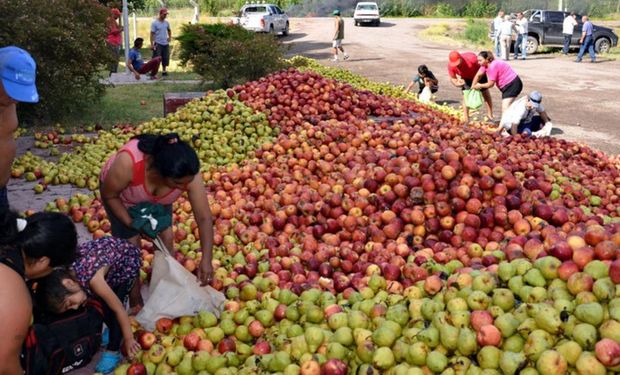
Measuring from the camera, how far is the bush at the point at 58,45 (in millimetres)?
10250

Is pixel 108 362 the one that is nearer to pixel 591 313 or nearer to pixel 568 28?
pixel 591 313

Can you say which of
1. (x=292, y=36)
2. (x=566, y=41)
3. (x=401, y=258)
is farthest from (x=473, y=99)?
(x=292, y=36)

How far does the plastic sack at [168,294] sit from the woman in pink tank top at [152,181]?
0.93ft

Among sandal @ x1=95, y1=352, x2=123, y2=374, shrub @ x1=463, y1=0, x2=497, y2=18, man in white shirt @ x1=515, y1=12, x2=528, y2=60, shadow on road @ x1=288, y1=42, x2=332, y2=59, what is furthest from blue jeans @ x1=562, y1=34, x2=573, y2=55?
shrub @ x1=463, y1=0, x2=497, y2=18

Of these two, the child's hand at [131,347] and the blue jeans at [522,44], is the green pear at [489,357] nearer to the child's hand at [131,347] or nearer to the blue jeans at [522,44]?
the child's hand at [131,347]

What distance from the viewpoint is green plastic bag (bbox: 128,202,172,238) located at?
4.17 metres

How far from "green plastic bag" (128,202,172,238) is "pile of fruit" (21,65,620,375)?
26.3 inches

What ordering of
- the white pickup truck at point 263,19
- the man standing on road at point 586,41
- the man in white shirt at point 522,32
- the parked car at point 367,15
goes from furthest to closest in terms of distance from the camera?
the parked car at point 367,15 → the white pickup truck at point 263,19 → the man in white shirt at point 522,32 → the man standing on road at point 586,41

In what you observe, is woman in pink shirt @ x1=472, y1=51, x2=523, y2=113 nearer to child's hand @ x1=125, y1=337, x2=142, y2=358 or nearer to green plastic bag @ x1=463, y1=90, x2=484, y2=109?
green plastic bag @ x1=463, y1=90, x2=484, y2=109

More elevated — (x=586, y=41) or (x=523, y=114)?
(x=586, y=41)

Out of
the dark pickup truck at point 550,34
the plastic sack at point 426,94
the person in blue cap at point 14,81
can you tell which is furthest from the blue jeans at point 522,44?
the person in blue cap at point 14,81

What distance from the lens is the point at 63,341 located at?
140 inches

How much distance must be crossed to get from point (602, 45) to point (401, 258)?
28413 mm

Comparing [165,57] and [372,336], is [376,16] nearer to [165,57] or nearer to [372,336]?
[165,57]
